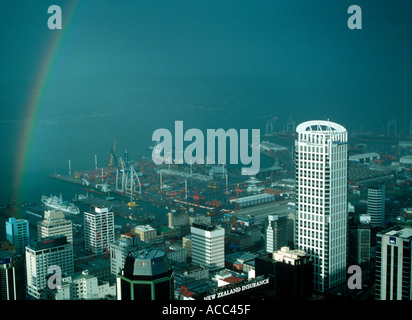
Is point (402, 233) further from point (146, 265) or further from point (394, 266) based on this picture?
point (146, 265)

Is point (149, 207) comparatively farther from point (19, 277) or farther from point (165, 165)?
point (19, 277)

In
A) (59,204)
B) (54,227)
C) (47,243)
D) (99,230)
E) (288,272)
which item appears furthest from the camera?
(59,204)

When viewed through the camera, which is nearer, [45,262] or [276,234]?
[45,262]

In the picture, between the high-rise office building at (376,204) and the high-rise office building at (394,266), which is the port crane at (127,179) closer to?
the high-rise office building at (376,204)

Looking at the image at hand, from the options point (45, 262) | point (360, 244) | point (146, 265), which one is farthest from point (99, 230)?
point (146, 265)

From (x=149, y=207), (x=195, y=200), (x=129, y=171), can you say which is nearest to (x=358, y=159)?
(x=195, y=200)

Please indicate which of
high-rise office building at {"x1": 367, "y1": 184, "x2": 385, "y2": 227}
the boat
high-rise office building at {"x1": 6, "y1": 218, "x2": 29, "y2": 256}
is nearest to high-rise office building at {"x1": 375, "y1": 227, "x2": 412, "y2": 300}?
high-rise office building at {"x1": 367, "y1": 184, "x2": 385, "y2": 227}
